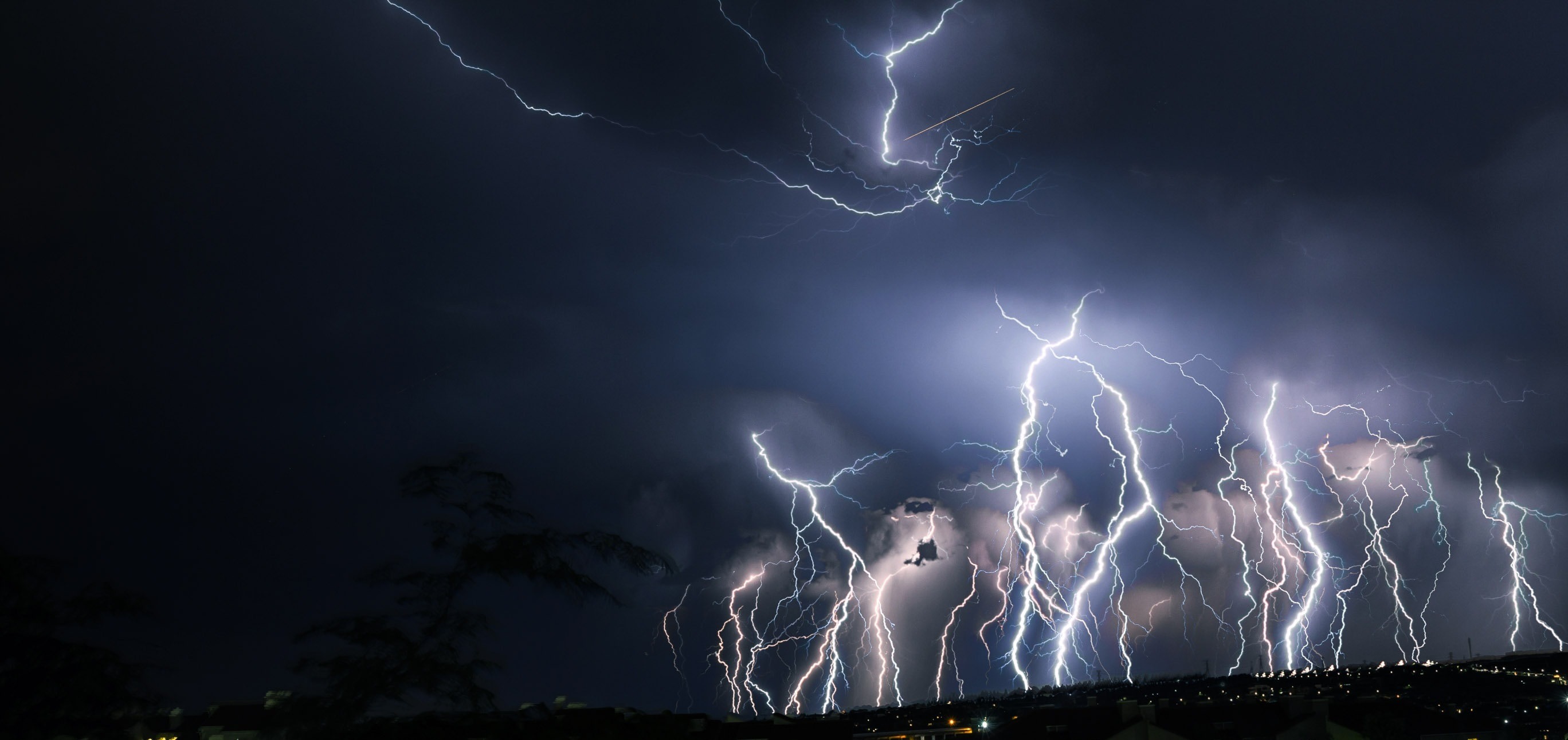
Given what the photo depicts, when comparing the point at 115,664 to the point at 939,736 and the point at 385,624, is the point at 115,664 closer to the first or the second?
the point at 385,624

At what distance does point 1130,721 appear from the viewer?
76.8 ft

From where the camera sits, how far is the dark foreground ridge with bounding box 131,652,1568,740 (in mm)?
8656

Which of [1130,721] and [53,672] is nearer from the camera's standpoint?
[53,672]

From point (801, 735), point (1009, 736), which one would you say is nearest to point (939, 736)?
point (1009, 736)

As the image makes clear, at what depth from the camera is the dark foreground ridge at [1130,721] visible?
8656mm

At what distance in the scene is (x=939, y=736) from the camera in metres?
29.0

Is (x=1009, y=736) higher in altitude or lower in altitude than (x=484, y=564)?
lower

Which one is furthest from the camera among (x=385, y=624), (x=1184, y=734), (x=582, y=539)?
(x=1184, y=734)

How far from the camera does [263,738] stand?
814 cm

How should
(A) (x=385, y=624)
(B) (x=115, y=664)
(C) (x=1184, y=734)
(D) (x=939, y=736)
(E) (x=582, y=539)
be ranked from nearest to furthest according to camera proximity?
(A) (x=385, y=624) < (E) (x=582, y=539) < (B) (x=115, y=664) < (C) (x=1184, y=734) < (D) (x=939, y=736)

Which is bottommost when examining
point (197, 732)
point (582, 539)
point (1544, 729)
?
point (1544, 729)

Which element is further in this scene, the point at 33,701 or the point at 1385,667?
the point at 1385,667

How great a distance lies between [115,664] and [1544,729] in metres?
32.1

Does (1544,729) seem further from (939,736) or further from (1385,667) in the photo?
(1385,667)
